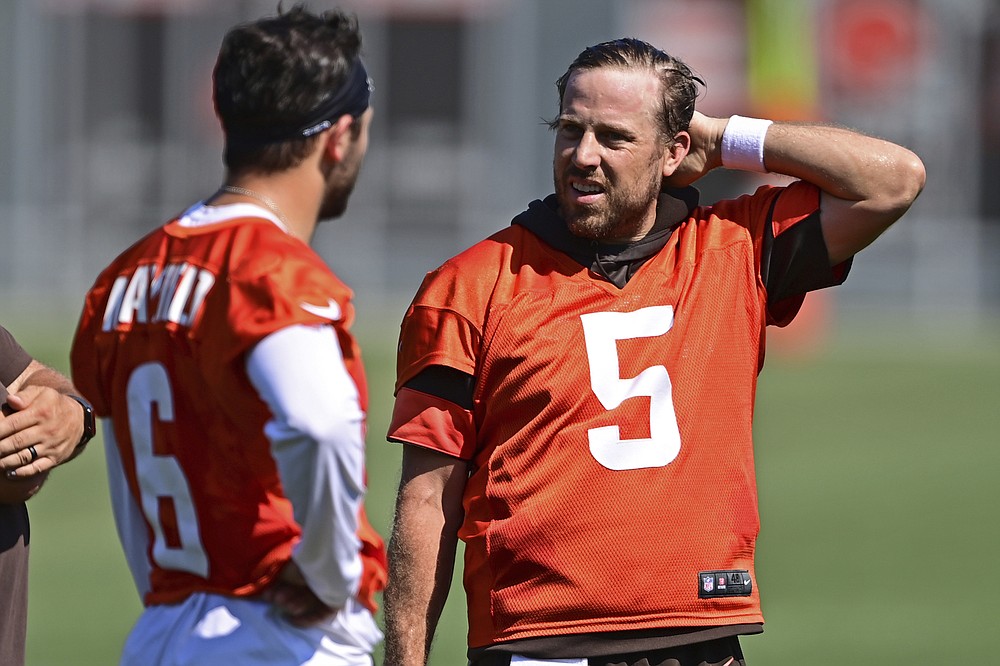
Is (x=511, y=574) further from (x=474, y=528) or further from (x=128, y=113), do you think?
(x=128, y=113)

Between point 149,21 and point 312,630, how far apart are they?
26.6 m

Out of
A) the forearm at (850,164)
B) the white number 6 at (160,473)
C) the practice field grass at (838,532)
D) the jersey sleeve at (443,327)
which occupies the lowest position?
the practice field grass at (838,532)

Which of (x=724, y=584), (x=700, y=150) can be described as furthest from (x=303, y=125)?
(x=724, y=584)

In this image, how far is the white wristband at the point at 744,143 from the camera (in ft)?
13.3

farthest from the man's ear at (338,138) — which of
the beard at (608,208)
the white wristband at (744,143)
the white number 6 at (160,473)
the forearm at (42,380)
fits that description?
the white wristband at (744,143)

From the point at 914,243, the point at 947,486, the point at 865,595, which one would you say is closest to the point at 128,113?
the point at 914,243

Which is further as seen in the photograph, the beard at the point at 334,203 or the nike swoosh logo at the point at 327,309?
the beard at the point at 334,203

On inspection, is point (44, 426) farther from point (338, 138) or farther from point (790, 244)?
point (790, 244)

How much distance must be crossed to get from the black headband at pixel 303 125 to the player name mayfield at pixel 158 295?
1.05 ft

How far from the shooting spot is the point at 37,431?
3488mm

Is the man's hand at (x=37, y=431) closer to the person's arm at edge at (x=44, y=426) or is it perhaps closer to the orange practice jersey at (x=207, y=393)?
the person's arm at edge at (x=44, y=426)

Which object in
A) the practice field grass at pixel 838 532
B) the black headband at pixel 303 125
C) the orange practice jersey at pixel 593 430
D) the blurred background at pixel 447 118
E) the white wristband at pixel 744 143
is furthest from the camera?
the blurred background at pixel 447 118

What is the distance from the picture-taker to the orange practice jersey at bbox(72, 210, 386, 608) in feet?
10.3

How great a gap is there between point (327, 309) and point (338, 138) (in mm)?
462
